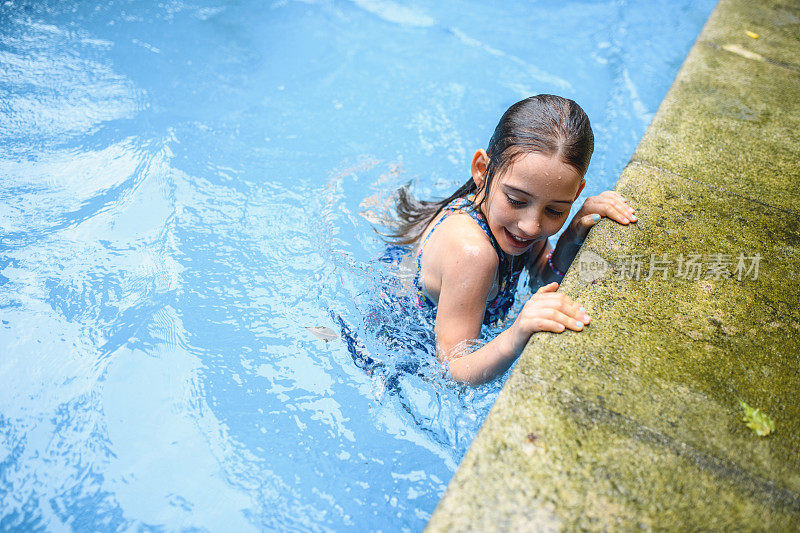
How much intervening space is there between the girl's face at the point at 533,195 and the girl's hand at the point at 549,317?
325mm

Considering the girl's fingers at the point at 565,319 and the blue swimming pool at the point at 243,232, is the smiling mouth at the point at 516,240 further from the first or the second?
the blue swimming pool at the point at 243,232

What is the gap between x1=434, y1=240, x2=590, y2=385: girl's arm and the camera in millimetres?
2184

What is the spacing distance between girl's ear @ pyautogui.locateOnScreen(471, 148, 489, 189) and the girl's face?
0.38ft

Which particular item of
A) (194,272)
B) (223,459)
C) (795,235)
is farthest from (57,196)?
(795,235)

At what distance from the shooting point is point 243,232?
3654 millimetres

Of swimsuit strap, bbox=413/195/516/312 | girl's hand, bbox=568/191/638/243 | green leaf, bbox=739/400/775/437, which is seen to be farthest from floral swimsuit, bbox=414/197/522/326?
green leaf, bbox=739/400/775/437

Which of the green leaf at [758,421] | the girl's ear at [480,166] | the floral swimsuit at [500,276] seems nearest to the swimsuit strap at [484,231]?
the floral swimsuit at [500,276]

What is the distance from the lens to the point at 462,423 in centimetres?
257

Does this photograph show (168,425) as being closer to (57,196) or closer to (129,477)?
(129,477)

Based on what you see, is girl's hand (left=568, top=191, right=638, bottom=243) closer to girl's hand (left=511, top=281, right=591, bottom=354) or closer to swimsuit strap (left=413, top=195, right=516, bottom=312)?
swimsuit strap (left=413, top=195, right=516, bottom=312)

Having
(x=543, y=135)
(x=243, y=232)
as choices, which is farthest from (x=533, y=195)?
(x=243, y=232)

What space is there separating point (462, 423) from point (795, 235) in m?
1.79

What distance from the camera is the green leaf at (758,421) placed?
5.81 ft

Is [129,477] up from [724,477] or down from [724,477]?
down
